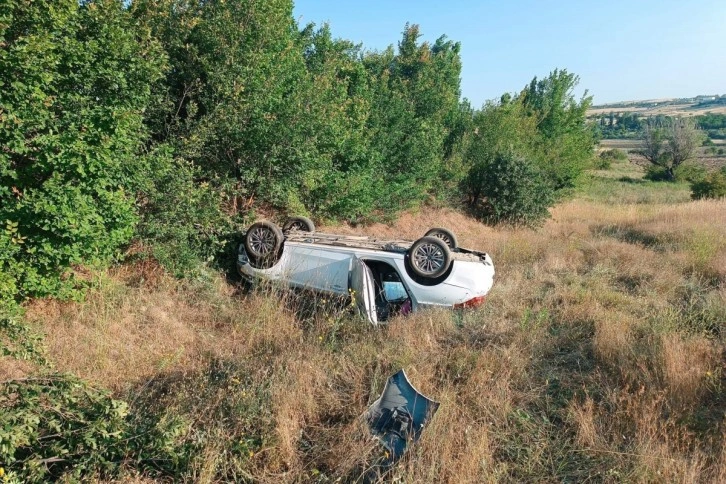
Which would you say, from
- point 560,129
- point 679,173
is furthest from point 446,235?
point 679,173

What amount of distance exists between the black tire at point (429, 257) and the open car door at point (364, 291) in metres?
0.65

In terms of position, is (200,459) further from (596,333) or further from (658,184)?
(658,184)

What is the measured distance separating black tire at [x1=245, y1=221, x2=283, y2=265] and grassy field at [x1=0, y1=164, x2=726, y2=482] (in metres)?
0.78

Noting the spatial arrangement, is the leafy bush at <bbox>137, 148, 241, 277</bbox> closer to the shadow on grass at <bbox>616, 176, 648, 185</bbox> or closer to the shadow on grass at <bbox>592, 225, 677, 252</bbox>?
the shadow on grass at <bbox>592, 225, 677, 252</bbox>

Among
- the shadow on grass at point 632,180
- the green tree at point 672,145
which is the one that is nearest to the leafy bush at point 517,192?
the shadow on grass at point 632,180

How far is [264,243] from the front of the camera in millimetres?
6922

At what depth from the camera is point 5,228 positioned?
4.52 m

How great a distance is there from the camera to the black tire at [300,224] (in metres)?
8.27

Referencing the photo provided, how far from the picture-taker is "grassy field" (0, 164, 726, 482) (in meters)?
3.03

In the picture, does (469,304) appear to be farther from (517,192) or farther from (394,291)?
(517,192)

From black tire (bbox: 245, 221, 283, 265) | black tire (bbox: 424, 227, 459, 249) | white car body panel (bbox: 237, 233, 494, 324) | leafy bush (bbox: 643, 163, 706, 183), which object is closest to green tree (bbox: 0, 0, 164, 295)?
black tire (bbox: 245, 221, 283, 265)

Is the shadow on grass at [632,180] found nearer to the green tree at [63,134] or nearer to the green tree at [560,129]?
the green tree at [560,129]

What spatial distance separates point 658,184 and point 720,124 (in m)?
87.2

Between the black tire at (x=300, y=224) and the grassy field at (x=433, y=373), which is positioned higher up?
the black tire at (x=300, y=224)
